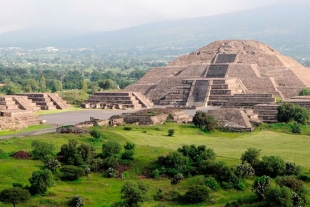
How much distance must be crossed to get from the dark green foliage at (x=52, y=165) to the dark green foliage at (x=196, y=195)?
24.5 ft

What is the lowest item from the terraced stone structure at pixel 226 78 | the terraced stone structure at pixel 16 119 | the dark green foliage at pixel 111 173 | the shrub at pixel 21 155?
the dark green foliage at pixel 111 173

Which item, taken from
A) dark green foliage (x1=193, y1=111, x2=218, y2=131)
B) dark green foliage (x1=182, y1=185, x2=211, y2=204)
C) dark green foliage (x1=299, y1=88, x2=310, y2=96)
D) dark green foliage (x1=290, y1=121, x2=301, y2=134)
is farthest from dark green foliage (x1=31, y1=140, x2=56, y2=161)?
dark green foliage (x1=299, y1=88, x2=310, y2=96)

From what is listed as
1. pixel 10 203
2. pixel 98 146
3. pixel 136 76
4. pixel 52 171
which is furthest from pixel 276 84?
pixel 136 76

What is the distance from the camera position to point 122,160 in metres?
35.3

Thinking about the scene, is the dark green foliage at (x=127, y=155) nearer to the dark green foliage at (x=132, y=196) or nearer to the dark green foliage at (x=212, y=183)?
the dark green foliage at (x=212, y=183)

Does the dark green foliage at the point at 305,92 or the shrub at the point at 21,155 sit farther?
the dark green foliage at the point at 305,92

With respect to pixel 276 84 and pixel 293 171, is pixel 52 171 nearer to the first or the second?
pixel 293 171

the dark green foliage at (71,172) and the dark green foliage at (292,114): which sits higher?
the dark green foliage at (292,114)

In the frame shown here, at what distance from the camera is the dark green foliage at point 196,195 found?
29.6 metres

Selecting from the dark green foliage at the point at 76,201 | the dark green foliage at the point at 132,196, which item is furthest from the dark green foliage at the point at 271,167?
the dark green foliage at the point at 76,201

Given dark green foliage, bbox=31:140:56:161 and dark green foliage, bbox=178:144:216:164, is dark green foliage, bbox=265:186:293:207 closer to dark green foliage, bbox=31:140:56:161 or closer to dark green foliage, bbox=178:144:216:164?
dark green foliage, bbox=178:144:216:164

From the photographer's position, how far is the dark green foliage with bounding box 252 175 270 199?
29297 mm

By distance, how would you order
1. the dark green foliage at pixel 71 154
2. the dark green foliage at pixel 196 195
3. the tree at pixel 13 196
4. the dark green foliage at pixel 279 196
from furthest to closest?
the dark green foliage at pixel 71 154 → the dark green foliage at pixel 196 195 → the tree at pixel 13 196 → the dark green foliage at pixel 279 196

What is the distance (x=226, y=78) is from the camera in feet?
245
